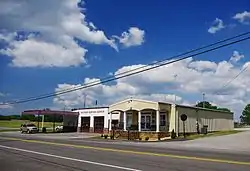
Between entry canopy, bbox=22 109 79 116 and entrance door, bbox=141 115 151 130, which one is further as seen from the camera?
entry canopy, bbox=22 109 79 116

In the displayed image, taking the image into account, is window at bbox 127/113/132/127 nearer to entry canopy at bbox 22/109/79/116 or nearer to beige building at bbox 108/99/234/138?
beige building at bbox 108/99/234/138

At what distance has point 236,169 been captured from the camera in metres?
13.4

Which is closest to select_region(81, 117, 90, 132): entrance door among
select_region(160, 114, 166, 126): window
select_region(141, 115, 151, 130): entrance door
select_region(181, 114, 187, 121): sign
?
select_region(141, 115, 151, 130): entrance door

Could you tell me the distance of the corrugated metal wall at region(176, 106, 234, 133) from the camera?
4839 centimetres

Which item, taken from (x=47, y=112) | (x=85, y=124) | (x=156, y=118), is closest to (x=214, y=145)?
(x=156, y=118)

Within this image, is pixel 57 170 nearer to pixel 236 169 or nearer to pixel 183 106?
pixel 236 169

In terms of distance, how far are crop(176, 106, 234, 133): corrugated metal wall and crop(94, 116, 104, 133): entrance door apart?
1787cm

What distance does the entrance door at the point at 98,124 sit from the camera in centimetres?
6300

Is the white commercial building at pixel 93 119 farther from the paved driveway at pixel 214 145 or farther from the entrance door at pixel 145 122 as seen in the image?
the paved driveway at pixel 214 145

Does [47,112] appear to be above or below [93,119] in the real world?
above

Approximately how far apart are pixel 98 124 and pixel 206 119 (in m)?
19.1

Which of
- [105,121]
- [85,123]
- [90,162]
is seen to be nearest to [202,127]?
[105,121]

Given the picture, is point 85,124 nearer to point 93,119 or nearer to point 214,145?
point 93,119

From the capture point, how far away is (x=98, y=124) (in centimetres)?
6384
